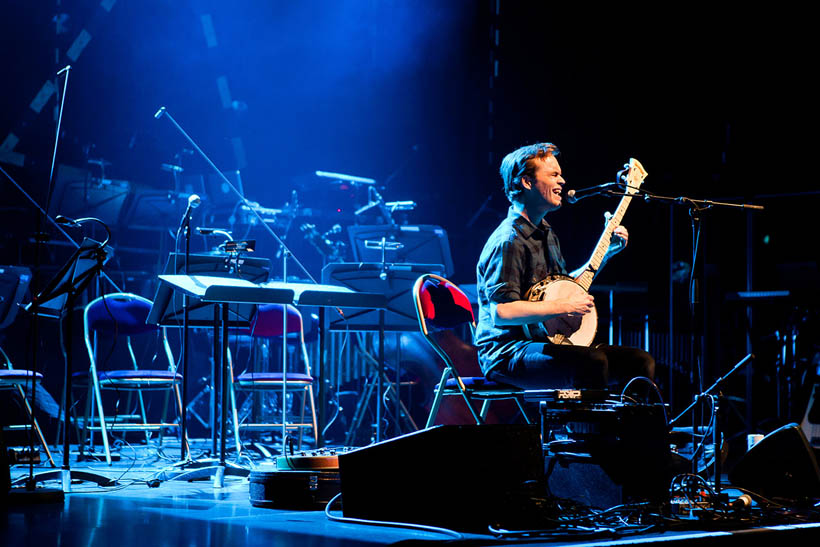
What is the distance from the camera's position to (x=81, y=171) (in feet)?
26.0

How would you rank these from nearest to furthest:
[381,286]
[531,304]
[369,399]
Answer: [531,304], [381,286], [369,399]

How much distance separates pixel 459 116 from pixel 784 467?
6.54 metres

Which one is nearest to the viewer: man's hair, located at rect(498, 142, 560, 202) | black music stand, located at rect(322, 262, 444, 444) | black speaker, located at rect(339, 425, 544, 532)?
black speaker, located at rect(339, 425, 544, 532)

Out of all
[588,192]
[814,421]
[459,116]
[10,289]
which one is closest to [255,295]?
[588,192]

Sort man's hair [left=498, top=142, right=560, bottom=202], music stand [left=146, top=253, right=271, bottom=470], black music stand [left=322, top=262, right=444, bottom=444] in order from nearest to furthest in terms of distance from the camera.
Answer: man's hair [left=498, top=142, right=560, bottom=202] < music stand [left=146, top=253, right=271, bottom=470] < black music stand [left=322, top=262, right=444, bottom=444]

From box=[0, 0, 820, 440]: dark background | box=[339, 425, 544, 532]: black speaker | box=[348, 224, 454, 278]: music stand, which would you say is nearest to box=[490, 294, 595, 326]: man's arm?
box=[339, 425, 544, 532]: black speaker

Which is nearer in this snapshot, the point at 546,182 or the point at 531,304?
the point at 531,304

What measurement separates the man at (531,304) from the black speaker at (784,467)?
2.19ft

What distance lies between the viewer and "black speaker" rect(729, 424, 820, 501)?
3.83m

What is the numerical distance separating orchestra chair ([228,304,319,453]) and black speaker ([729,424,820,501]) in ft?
6.75

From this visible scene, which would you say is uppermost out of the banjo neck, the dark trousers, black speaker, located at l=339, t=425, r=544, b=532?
the banjo neck

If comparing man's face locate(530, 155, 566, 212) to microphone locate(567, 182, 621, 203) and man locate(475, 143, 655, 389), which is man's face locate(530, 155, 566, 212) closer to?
man locate(475, 143, 655, 389)

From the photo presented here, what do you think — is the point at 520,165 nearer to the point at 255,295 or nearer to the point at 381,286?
the point at 255,295

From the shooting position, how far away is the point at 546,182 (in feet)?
13.2
